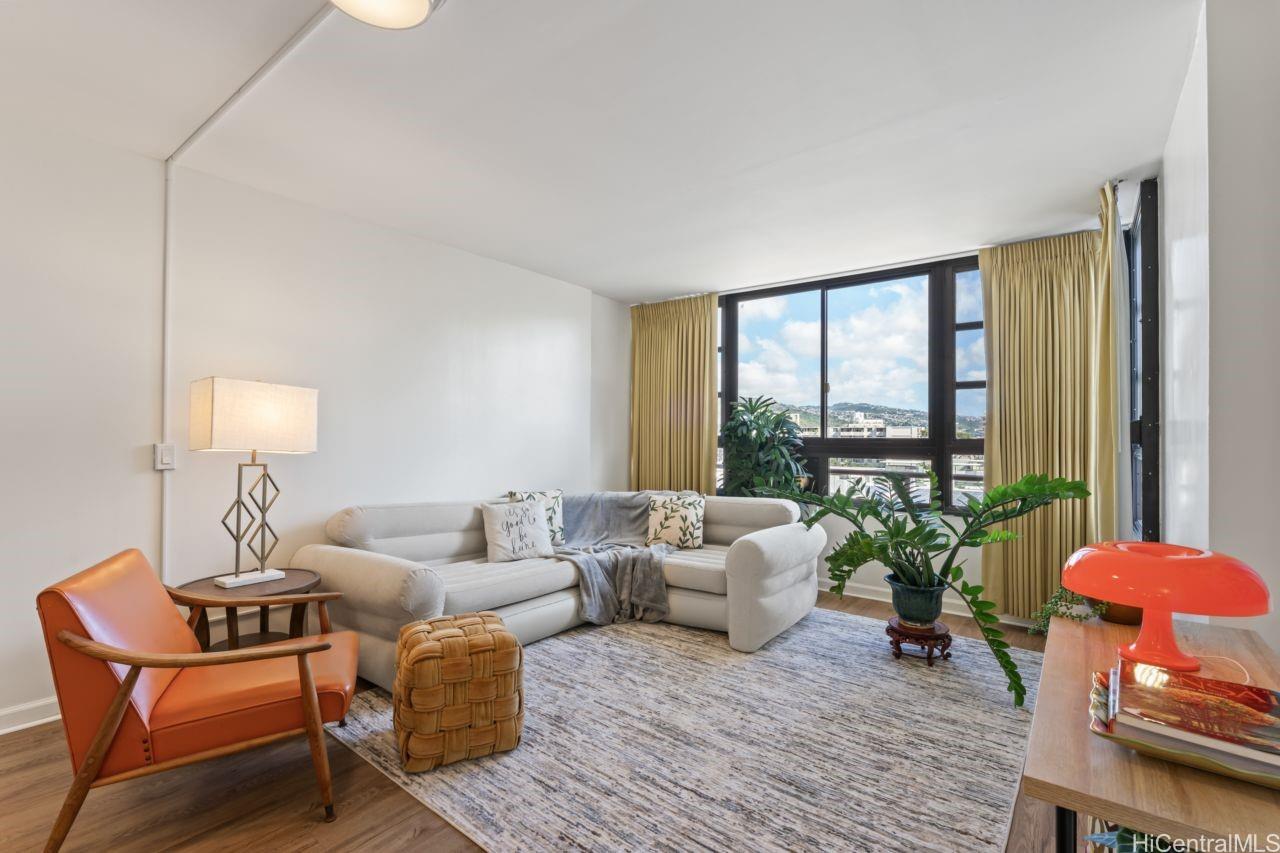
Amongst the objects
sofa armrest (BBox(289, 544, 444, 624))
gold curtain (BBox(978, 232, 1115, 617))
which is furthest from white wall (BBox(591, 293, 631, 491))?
gold curtain (BBox(978, 232, 1115, 617))

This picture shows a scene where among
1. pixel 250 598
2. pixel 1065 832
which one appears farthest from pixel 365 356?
pixel 1065 832

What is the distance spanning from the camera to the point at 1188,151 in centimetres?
208

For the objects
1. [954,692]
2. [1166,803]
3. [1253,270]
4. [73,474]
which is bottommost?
[954,692]

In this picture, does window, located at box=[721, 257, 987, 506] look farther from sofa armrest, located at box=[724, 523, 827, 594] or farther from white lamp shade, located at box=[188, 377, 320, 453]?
white lamp shade, located at box=[188, 377, 320, 453]

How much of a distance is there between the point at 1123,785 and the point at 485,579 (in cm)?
274

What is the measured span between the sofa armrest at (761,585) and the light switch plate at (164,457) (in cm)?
284

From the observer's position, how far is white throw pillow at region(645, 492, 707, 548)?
417 centimetres

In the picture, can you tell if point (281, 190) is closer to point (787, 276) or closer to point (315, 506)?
point (315, 506)

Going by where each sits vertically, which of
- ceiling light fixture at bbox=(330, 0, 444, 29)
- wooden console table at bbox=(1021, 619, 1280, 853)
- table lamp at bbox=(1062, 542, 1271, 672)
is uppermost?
ceiling light fixture at bbox=(330, 0, 444, 29)

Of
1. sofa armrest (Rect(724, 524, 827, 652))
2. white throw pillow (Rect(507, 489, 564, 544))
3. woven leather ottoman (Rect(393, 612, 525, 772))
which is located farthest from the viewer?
white throw pillow (Rect(507, 489, 564, 544))

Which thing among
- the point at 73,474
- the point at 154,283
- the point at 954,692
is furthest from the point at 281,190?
the point at 954,692

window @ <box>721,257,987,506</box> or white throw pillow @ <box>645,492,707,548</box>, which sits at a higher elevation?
window @ <box>721,257,987,506</box>

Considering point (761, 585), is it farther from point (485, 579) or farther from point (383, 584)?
point (383, 584)

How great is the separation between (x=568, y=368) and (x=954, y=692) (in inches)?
140
